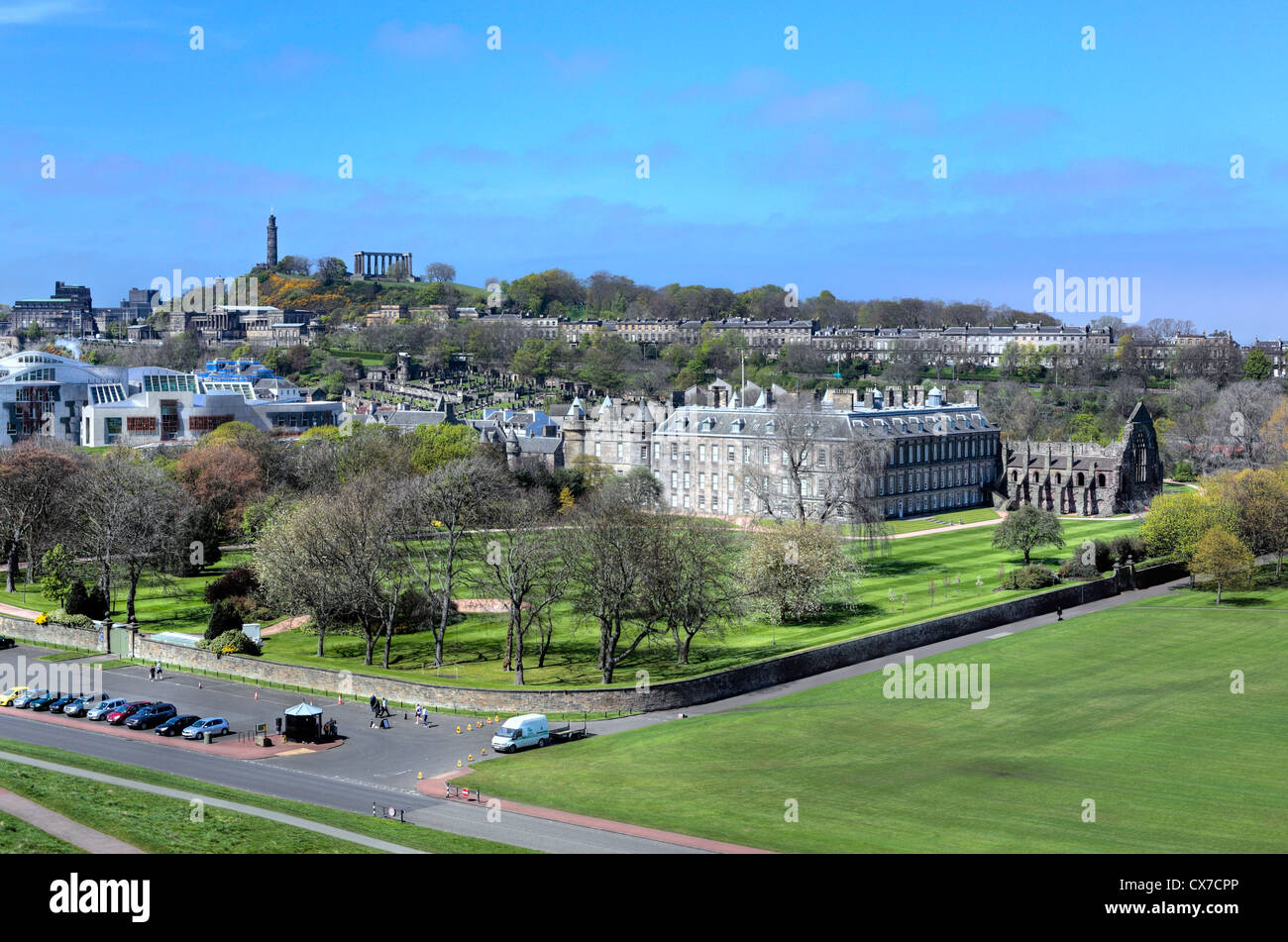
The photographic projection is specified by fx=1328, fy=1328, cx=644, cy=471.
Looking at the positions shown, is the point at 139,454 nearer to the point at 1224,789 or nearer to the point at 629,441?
the point at 629,441

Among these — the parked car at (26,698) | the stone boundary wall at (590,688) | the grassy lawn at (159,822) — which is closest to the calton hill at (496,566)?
the stone boundary wall at (590,688)

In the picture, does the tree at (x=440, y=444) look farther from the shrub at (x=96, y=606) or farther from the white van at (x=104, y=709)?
the white van at (x=104, y=709)

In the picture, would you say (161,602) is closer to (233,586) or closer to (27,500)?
(233,586)

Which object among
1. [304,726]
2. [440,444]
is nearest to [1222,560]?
[304,726]
